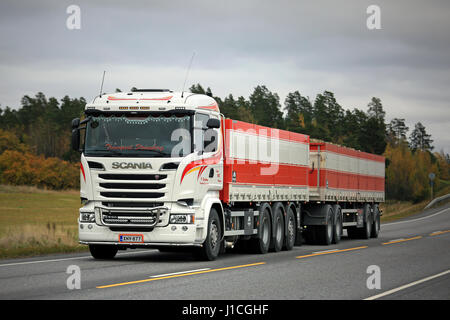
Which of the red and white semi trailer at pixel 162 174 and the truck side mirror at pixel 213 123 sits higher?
the truck side mirror at pixel 213 123

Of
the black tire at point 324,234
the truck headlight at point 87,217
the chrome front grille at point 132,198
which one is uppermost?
the chrome front grille at point 132,198

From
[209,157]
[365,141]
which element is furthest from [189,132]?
[365,141]

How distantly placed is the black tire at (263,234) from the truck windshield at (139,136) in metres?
4.96

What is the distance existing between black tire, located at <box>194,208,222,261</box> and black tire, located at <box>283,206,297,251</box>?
5260mm

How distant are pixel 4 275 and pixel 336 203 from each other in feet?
56.7

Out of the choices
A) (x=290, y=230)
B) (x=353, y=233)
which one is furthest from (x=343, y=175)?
(x=290, y=230)

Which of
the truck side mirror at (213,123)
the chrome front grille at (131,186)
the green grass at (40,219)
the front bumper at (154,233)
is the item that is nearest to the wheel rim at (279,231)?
the green grass at (40,219)

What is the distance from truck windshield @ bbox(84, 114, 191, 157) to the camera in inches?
643

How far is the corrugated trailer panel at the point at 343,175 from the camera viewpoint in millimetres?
26516

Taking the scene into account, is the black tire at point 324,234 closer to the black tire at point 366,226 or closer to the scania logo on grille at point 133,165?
Result: the black tire at point 366,226

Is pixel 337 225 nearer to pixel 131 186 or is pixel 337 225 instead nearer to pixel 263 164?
pixel 263 164

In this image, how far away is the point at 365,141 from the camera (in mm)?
125188

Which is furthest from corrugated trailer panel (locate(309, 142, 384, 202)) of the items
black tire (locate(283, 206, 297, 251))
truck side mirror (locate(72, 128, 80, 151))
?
truck side mirror (locate(72, 128, 80, 151))
